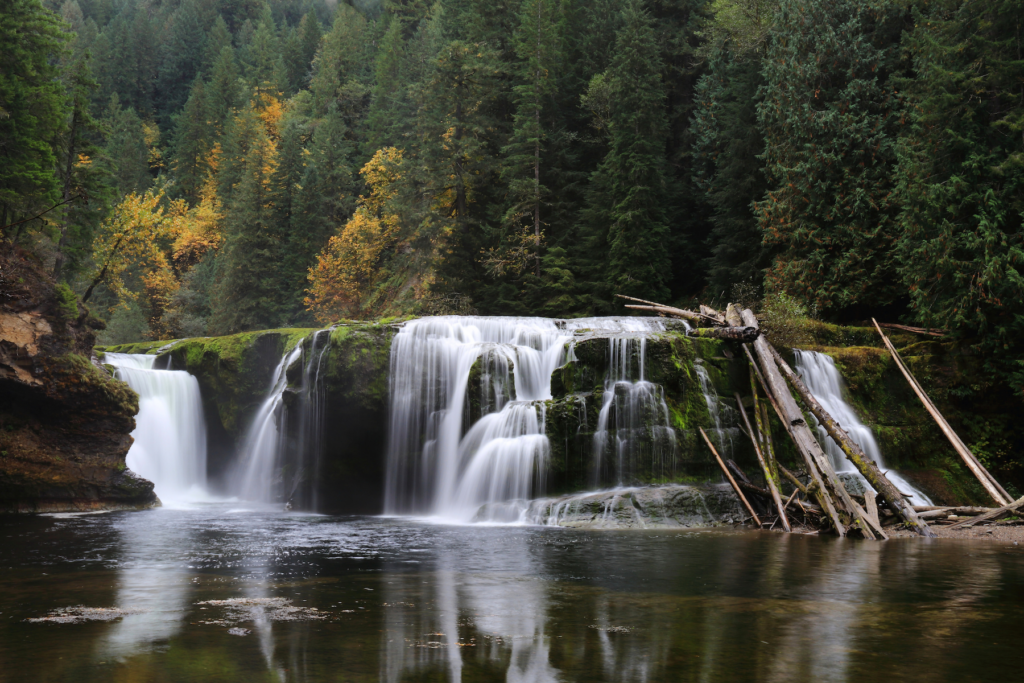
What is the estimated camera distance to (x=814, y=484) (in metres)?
12.9

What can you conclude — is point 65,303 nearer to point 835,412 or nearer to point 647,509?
point 647,509

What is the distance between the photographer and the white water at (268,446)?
20547mm

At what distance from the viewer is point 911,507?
12562 mm

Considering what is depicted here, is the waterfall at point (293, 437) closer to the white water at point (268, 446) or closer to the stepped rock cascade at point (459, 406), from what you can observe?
the white water at point (268, 446)

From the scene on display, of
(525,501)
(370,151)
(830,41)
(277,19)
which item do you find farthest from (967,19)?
(277,19)

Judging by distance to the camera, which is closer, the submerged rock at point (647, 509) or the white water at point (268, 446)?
the submerged rock at point (647, 509)

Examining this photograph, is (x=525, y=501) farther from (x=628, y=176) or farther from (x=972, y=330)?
(x=628, y=176)

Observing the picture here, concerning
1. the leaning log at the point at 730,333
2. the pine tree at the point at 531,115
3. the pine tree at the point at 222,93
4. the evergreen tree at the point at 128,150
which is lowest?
the leaning log at the point at 730,333

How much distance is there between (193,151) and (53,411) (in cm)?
5405

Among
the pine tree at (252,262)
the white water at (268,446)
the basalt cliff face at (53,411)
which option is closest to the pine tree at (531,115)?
the white water at (268,446)

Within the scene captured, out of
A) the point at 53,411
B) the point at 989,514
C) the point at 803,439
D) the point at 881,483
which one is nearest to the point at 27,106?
the point at 53,411

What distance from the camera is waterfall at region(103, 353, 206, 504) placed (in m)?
22.6

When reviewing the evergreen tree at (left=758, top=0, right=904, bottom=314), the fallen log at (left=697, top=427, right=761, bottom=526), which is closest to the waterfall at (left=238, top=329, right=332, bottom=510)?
the fallen log at (left=697, top=427, right=761, bottom=526)

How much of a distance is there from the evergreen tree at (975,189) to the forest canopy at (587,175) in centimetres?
7
